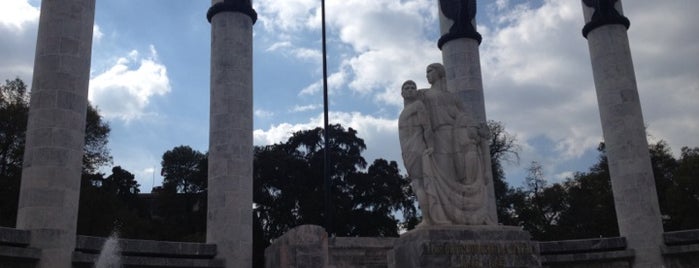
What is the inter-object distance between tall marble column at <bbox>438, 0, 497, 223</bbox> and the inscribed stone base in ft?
46.5

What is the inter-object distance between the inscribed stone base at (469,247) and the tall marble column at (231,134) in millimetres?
11204

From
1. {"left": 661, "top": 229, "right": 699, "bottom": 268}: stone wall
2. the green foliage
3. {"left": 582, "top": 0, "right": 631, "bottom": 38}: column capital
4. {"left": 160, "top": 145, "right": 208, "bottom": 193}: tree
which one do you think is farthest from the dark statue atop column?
{"left": 160, "top": 145, "right": 208, "bottom": 193}: tree

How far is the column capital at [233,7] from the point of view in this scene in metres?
23.0

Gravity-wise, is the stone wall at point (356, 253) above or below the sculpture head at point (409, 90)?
below

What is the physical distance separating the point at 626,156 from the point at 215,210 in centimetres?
1418

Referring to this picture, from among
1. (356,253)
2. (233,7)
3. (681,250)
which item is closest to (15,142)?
(233,7)

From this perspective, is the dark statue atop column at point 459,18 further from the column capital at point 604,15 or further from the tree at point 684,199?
the tree at point 684,199

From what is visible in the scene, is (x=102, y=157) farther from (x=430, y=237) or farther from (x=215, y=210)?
(x=430, y=237)

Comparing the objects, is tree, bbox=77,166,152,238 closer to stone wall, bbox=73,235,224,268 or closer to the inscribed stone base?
stone wall, bbox=73,235,224,268

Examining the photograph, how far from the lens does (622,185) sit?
22.5 metres

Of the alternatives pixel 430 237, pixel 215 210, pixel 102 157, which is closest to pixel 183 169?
pixel 102 157

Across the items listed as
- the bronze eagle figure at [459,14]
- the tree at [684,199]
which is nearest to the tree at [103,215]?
the bronze eagle figure at [459,14]

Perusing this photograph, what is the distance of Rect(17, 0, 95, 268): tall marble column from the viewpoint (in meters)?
16.8

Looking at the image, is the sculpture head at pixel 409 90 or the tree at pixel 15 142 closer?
the sculpture head at pixel 409 90
